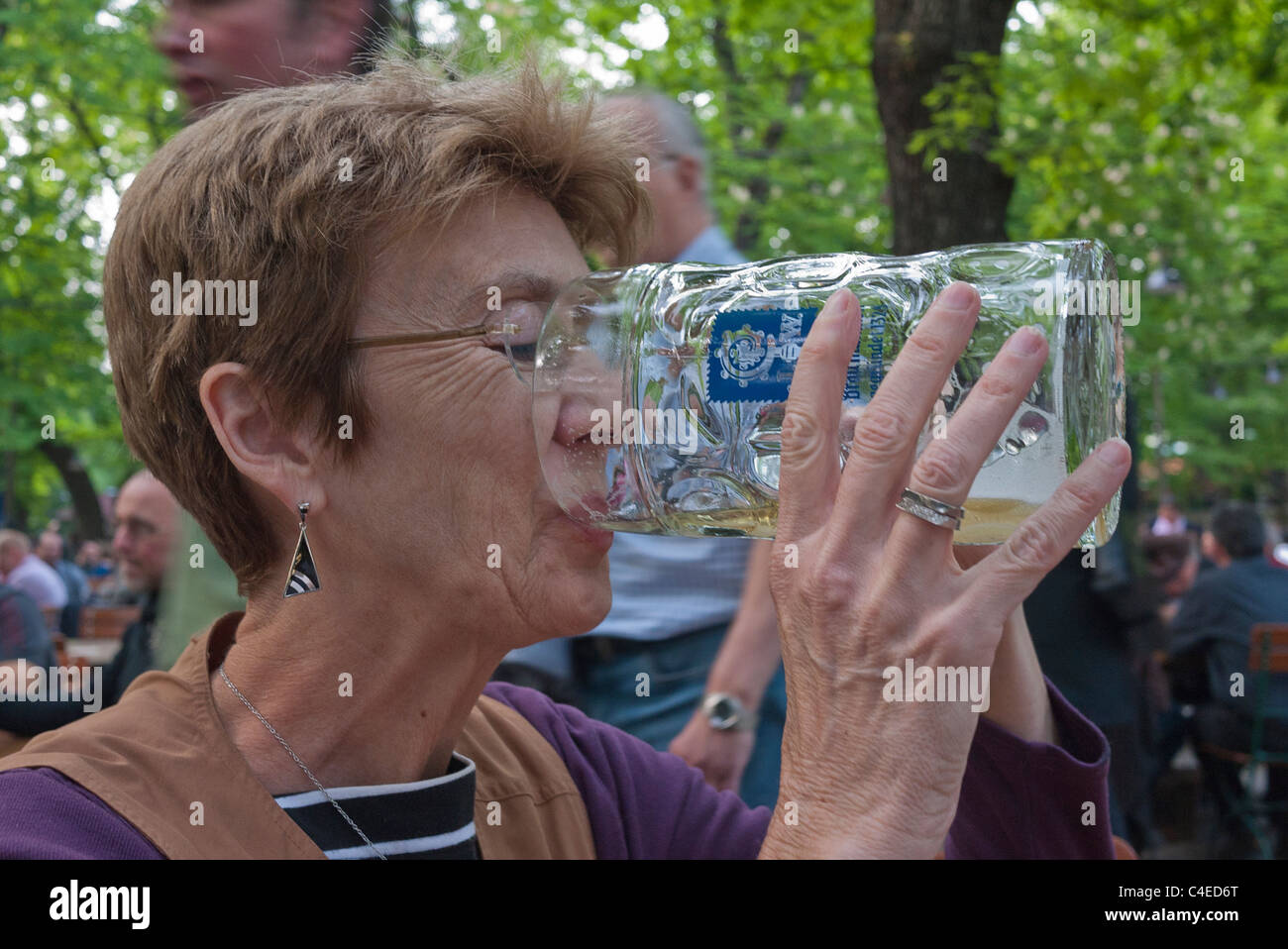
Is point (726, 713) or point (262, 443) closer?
point (262, 443)

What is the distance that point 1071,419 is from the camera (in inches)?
51.5

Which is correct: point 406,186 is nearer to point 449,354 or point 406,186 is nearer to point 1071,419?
point 449,354

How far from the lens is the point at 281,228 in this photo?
1390 millimetres

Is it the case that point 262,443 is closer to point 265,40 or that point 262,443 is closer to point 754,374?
point 754,374

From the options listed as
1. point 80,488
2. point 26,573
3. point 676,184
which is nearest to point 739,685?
point 676,184

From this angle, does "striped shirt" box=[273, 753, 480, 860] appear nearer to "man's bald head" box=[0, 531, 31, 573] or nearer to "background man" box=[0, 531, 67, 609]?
"background man" box=[0, 531, 67, 609]

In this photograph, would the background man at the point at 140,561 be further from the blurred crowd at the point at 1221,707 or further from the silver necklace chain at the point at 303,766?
the blurred crowd at the point at 1221,707

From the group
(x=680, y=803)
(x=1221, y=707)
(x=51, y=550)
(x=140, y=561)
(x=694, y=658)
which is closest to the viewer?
(x=680, y=803)

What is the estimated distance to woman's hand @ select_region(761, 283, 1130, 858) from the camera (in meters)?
1.08

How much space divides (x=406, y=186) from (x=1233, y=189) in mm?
7691

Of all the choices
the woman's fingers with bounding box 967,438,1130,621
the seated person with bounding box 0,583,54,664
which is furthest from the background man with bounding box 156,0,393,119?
the seated person with bounding box 0,583,54,664

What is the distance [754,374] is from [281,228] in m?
0.54

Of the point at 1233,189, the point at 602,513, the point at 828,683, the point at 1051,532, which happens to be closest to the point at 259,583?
the point at 602,513

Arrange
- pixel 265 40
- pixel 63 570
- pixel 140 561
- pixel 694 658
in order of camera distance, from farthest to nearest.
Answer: pixel 63 570 < pixel 140 561 < pixel 694 658 < pixel 265 40
